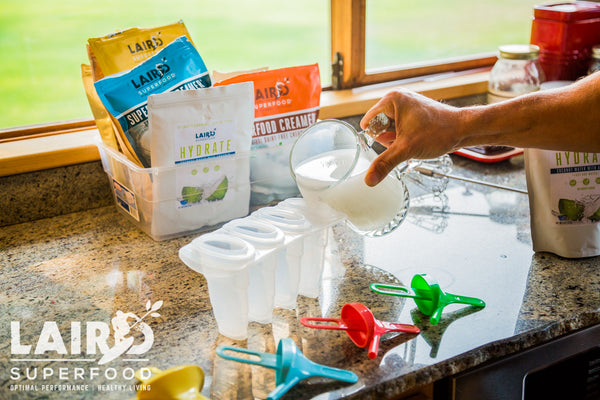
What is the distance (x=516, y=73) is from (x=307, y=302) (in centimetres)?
98

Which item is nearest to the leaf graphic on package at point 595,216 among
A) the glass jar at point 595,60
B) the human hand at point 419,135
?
the human hand at point 419,135

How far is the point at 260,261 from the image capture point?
32.0 inches

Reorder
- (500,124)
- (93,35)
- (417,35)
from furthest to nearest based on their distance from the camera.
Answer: (417,35) → (93,35) → (500,124)

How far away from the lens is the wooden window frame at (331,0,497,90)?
1.53 m

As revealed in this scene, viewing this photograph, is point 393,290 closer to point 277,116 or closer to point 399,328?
point 399,328

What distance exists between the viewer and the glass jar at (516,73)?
5.06ft

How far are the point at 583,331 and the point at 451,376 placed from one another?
0.25 m

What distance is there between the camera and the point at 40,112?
4.40 ft

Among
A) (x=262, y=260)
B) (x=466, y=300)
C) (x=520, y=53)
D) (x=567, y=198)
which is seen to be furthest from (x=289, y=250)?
(x=520, y=53)

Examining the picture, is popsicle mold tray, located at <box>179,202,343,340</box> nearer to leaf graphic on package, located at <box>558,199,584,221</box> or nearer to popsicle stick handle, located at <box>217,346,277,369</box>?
popsicle stick handle, located at <box>217,346,277,369</box>

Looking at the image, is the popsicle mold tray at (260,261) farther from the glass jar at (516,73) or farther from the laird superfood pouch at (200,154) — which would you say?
the glass jar at (516,73)

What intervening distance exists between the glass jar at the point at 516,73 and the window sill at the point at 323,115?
9cm

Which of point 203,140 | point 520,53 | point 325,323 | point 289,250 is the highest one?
point 520,53

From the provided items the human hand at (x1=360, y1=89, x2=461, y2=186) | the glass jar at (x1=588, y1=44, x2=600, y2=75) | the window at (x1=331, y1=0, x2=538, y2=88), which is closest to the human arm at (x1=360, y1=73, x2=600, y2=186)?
the human hand at (x1=360, y1=89, x2=461, y2=186)
